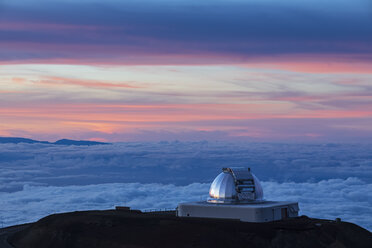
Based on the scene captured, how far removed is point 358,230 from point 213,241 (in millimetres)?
21885

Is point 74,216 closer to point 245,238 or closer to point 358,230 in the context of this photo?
point 245,238

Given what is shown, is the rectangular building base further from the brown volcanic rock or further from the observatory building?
the brown volcanic rock

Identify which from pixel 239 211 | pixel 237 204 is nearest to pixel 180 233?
pixel 239 211

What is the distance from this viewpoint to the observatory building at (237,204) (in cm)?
6725

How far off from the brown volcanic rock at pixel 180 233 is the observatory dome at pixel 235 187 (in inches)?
170

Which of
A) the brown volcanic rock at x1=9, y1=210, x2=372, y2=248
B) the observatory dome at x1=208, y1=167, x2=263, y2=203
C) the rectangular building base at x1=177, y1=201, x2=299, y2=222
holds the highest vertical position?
the observatory dome at x1=208, y1=167, x2=263, y2=203

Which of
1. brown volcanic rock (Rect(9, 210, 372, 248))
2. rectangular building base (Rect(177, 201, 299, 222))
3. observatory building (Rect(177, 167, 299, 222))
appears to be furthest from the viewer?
observatory building (Rect(177, 167, 299, 222))

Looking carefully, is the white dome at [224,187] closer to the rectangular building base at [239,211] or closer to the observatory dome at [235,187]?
the observatory dome at [235,187]

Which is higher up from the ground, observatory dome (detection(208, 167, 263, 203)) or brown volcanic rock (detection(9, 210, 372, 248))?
observatory dome (detection(208, 167, 263, 203))

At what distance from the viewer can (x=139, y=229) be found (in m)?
65.1

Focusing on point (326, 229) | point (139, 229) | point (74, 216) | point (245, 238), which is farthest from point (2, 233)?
point (326, 229)

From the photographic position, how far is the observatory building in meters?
67.2

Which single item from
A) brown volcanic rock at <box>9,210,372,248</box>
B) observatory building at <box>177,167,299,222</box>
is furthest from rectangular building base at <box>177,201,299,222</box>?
brown volcanic rock at <box>9,210,372,248</box>

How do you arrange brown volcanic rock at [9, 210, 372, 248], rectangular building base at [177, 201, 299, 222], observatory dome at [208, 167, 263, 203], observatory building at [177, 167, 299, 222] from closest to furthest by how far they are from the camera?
brown volcanic rock at [9, 210, 372, 248]
rectangular building base at [177, 201, 299, 222]
observatory building at [177, 167, 299, 222]
observatory dome at [208, 167, 263, 203]
